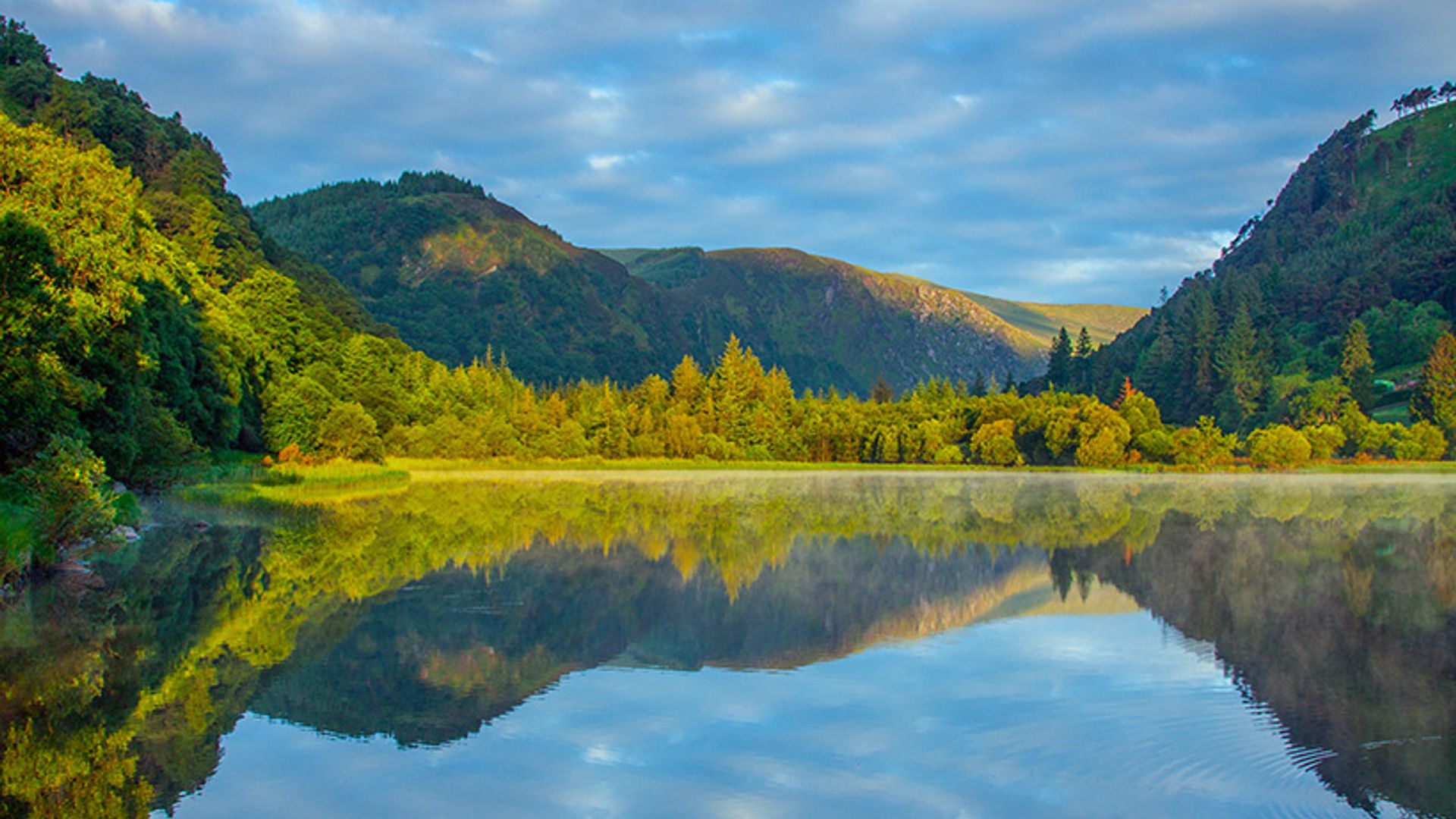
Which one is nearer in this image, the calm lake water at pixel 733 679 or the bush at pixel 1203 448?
the calm lake water at pixel 733 679

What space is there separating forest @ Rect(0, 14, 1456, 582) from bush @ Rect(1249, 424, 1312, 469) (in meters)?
0.26

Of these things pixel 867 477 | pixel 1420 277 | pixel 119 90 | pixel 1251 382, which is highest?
pixel 119 90

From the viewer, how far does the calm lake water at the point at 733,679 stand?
Answer: 10312 mm

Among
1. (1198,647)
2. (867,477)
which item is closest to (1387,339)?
(867,477)

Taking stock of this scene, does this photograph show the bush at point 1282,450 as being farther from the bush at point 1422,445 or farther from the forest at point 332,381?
the bush at point 1422,445

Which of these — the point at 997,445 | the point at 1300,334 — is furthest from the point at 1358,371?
the point at 997,445

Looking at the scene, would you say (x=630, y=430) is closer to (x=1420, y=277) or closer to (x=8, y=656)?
(x=8, y=656)

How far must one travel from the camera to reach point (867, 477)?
8900cm

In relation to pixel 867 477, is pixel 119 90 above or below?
above

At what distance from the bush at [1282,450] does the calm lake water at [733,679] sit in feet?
272

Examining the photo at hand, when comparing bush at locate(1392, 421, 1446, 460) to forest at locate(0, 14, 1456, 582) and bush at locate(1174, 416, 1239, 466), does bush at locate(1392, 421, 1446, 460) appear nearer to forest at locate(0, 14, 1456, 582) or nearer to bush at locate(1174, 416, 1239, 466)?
forest at locate(0, 14, 1456, 582)

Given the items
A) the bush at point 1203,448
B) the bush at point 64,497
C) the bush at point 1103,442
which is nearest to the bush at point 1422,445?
the bush at point 1203,448

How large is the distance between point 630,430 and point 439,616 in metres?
106

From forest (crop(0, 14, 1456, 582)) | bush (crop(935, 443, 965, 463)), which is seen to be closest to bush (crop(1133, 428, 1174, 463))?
forest (crop(0, 14, 1456, 582))
